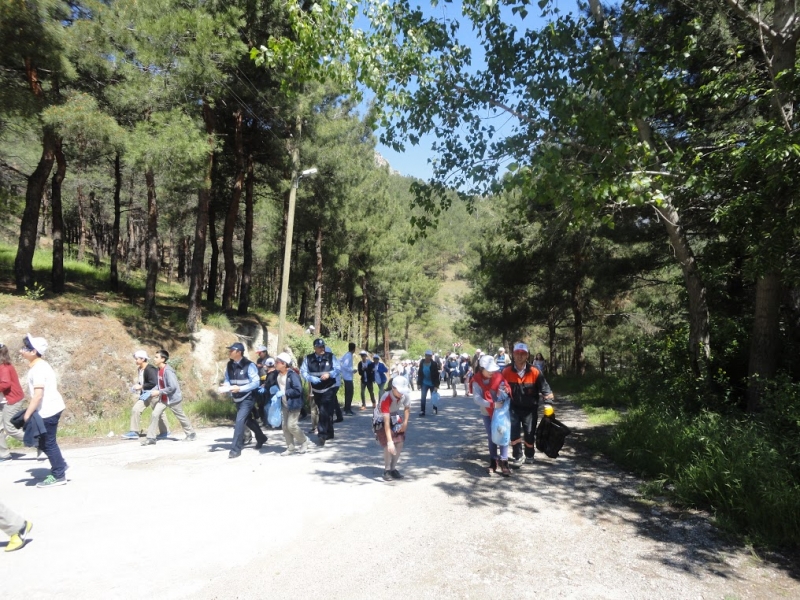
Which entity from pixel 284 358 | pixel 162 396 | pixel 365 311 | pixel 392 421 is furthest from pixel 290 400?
pixel 365 311

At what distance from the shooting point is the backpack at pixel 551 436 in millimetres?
7613

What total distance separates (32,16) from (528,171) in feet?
43.7

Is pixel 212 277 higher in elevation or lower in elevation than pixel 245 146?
lower

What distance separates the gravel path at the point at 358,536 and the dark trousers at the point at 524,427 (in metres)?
0.34

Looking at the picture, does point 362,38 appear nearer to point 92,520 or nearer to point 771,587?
point 92,520

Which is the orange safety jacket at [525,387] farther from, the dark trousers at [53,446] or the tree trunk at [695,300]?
the dark trousers at [53,446]

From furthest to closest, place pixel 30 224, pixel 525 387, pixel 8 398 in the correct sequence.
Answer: pixel 30 224, pixel 525 387, pixel 8 398

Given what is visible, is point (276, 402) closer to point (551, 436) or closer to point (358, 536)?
point (358, 536)

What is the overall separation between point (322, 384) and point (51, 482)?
14.2ft

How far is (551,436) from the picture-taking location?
7.66 metres

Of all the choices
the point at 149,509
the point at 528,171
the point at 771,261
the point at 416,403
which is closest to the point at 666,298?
the point at 416,403

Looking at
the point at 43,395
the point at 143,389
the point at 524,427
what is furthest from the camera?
the point at 143,389

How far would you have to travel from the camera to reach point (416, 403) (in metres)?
16.9

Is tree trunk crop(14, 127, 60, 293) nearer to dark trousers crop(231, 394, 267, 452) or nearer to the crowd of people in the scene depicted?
the crowd of people
